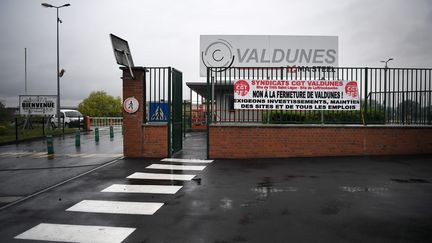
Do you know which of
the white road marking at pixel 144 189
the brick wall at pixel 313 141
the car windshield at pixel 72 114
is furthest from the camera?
the car windshield at pixel 72 114

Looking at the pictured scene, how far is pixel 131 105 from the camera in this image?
10.6 meters

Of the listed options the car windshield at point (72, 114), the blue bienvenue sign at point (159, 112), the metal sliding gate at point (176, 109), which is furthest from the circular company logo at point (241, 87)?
the car windshield at point (72, 114)

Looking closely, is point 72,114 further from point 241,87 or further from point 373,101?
point 373,101

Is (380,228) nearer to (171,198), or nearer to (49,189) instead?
(171,198)

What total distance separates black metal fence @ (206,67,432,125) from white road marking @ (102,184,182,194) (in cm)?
443

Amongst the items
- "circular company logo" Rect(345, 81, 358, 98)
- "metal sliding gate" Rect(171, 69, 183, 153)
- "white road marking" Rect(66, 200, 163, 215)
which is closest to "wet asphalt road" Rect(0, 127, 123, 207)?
"white road marking" Rect(66, 200, 163, 215)

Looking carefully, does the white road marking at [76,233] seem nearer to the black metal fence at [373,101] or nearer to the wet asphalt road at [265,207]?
the wet asphalt road at [265,207]

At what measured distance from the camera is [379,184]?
6695mm

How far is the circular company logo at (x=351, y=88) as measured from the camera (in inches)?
432

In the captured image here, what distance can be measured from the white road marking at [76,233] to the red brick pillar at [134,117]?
6178mm

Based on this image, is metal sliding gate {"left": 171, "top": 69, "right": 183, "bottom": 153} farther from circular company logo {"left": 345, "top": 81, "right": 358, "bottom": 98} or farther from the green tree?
the green tree

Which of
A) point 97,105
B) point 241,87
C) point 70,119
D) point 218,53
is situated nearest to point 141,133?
point 241,87

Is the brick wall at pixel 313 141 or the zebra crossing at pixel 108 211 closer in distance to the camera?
the zebra crossing at pixel 108 211

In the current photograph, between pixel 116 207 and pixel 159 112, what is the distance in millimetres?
5818
